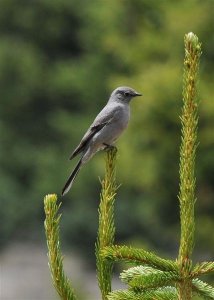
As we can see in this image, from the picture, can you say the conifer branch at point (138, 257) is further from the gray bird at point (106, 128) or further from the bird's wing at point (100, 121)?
the bird's wing at point (100, 121)

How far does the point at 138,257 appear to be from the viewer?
3000 millimetres

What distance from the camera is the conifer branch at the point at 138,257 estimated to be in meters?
2.98

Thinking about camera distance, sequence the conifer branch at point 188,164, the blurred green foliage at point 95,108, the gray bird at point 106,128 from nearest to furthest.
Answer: the conifer branch at point 188,164 → the gray bird at point 106,128 → the blurred green foliage at point 95,108

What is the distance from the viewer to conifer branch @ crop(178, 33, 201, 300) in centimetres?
296

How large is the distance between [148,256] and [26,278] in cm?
2845

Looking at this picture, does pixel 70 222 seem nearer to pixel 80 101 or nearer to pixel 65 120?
pixel 65 120

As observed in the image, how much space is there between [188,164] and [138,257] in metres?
0.35

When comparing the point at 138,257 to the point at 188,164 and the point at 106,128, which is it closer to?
the point at 188,164

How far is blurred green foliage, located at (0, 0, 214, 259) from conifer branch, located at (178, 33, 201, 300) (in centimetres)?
1718

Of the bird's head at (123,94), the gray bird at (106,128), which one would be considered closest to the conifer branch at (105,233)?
the gray bird at (106,128)

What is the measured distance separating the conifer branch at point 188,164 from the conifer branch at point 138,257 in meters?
0.04

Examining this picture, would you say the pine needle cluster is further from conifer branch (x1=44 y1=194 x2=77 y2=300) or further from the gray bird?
the gray bird

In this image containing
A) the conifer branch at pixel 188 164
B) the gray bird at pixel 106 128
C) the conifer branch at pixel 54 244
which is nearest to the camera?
the conifer branch at pixel 188 164

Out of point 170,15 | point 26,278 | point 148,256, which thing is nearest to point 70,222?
point 26,278
